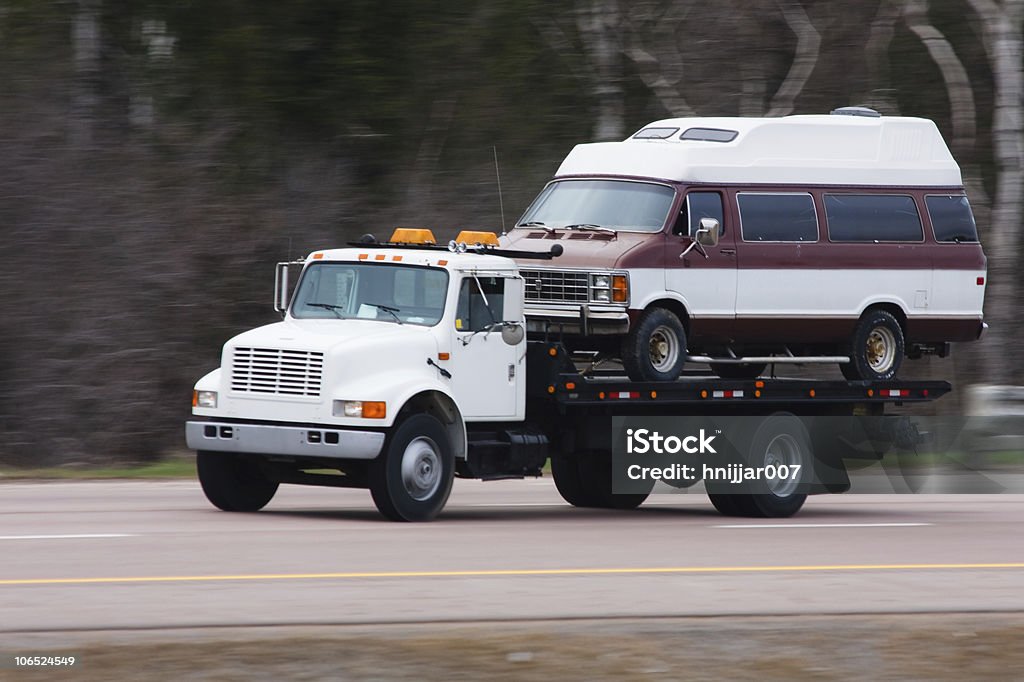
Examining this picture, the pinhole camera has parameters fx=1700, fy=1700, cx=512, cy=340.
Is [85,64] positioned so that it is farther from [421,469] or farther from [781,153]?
[421,469]

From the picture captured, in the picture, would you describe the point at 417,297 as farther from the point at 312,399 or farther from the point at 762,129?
the point at 762,129

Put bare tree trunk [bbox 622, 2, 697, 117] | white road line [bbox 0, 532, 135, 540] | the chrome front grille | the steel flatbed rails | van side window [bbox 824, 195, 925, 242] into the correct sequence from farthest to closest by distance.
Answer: bare tree trunk [bbox 622, 2, 697, 117]
van side window [bbox 824, 195, 925, 242]
the chrome front grille
the steel flatbed rails
white road line [bbox 0, 532, 135, 540]

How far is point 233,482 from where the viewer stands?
574 inches

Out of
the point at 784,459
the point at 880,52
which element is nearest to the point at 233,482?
the point at 784,459

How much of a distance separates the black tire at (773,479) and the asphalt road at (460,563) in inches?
11.1

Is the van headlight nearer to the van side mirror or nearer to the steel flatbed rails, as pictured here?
the steel flatbed rails

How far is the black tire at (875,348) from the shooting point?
16.9 m

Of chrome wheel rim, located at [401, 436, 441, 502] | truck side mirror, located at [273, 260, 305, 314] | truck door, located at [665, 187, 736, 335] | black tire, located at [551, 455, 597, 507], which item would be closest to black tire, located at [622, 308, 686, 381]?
truck door, located at [665, 187, 736, 335]

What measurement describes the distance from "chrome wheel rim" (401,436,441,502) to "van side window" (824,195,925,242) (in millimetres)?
5008

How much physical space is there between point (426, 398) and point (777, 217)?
4.30m

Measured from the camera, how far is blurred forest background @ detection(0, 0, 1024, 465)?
2488 centimetres

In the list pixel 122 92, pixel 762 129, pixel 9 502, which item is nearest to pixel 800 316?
pixel 762 129

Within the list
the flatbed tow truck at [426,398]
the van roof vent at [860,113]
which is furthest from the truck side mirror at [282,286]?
the van roof vent at [860,113]

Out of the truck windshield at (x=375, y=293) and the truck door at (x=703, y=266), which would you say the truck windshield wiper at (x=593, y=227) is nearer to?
the truck door at (x=703, y=266)
